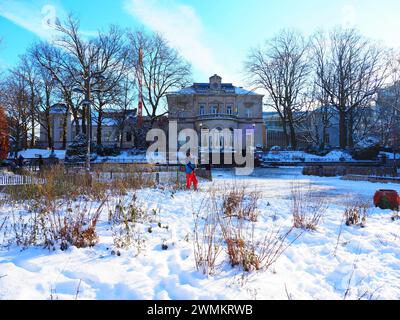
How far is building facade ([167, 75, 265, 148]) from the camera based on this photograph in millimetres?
51938

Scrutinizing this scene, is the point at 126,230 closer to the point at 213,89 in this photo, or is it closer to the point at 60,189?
the point at 60,189

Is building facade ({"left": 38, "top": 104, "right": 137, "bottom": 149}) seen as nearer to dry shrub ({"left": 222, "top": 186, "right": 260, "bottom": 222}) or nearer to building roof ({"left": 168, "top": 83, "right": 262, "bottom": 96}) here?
building roof ({"left": 168, "top": 83, "right": 262, "bottom": 96})

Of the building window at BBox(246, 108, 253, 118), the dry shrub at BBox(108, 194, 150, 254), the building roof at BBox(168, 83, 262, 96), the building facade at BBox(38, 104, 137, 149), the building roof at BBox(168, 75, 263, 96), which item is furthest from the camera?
the building window at BBox(246, 108, 253, 118)

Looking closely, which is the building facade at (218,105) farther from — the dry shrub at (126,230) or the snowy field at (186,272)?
the snowy field at (186,272)

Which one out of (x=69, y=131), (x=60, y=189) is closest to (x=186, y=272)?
(x=60, y=189)

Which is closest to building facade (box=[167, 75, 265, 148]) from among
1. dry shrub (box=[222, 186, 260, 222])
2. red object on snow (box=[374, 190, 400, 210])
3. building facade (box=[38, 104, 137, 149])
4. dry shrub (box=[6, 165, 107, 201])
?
building facade (box=[38, 104, 137, 149])

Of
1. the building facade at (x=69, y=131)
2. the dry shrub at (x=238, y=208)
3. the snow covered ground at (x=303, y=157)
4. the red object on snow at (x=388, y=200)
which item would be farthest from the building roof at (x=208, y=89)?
the dry shrub at (x=238, y=208)

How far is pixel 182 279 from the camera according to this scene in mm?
3387

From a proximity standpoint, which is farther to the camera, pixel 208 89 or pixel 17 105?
pixel 208 89

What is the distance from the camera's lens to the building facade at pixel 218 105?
5194 cm

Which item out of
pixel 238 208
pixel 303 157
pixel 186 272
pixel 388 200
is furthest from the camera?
pixel 303 157

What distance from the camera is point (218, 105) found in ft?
179

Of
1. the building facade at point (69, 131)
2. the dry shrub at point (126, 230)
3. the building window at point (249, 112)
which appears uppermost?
the building window at point (249, 112)
